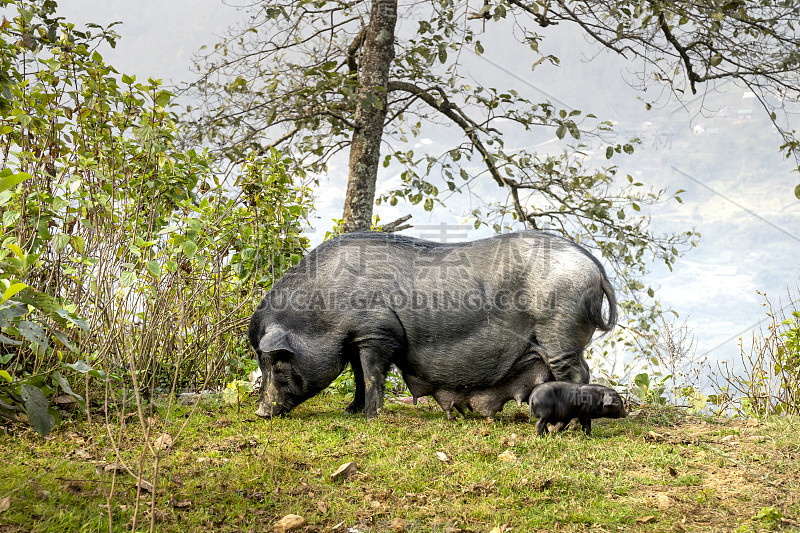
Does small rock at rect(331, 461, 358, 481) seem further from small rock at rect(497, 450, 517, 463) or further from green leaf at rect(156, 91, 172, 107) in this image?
green leaf at rect(156, 91, 172, 107)

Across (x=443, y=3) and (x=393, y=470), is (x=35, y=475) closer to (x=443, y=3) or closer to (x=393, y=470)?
(x=393, y=470)

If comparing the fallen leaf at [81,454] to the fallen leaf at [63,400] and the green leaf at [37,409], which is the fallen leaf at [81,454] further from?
the green leaf at [37,409]

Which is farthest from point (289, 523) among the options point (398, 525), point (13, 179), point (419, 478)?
point (13, 179)

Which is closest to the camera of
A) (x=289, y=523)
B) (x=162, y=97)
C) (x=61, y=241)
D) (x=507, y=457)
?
(x=289, y=523)

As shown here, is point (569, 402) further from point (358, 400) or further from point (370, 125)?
point (370, 125)

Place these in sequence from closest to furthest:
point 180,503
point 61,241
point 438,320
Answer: point 180,503, point 61,241, point 438,320

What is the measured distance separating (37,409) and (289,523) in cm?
146

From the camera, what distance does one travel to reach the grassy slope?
384 cm

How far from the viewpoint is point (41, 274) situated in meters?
6.14

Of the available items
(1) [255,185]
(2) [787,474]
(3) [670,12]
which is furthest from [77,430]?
(3) [670,12]

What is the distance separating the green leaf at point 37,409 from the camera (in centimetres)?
355

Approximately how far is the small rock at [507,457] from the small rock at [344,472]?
1.12 m

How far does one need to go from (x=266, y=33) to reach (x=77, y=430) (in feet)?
22.4

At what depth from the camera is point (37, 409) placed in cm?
357
